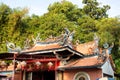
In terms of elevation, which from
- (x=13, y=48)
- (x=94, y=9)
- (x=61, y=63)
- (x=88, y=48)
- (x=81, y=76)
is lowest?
(x=81, y=76)

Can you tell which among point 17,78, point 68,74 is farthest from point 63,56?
point 17,78

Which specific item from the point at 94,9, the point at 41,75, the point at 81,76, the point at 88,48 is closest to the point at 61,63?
the point at 81,76

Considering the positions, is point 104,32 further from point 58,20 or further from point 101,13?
point 101,13

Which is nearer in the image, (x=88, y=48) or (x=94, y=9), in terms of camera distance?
(x=88, y=48)

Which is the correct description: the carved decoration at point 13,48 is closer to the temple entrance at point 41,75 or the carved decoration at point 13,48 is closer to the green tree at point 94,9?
the temple entrance at point 41,75

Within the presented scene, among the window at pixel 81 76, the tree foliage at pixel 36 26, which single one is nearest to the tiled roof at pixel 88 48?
the window at pixel 81 76

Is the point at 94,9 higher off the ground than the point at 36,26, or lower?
higher

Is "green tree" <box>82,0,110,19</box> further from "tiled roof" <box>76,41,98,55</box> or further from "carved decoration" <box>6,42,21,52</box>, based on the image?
"carved decoration" <box>6,42,21,52</box>

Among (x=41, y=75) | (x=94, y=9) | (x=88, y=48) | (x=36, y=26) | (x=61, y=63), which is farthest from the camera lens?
(x=94, y=9)

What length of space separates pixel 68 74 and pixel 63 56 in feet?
3.35

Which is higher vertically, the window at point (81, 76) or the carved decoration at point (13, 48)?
the carved decoration at point (13, 48)

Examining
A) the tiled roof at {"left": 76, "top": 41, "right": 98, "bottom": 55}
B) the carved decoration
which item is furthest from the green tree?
the carved decoration

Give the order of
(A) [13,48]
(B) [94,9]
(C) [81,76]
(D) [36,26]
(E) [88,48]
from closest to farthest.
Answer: (A) [13,48] → (C) [81,76] → (E) [88,48] → (D) [36,26] → (B) [94,9]

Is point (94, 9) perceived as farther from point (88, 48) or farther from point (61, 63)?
point (61, 63)
